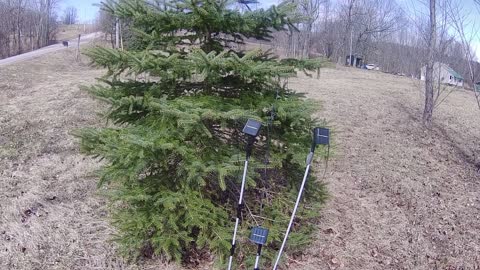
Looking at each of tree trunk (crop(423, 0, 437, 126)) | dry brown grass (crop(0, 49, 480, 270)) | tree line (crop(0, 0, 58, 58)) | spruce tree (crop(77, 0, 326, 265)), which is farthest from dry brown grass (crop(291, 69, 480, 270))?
tree line (crop(0, 0, 58, 58))

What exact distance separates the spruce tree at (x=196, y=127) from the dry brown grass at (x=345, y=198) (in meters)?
0.62

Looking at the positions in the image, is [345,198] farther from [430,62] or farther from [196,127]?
[430,62]

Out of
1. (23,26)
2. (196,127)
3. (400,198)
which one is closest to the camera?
(196,127)

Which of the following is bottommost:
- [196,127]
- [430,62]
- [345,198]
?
[345,198]

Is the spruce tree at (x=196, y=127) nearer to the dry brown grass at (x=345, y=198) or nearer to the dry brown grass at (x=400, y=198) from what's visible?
the dry brown grass at (x=345, y=198)

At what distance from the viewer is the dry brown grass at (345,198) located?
152 inches

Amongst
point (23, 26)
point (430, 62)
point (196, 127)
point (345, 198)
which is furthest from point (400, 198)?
point (23, 26)

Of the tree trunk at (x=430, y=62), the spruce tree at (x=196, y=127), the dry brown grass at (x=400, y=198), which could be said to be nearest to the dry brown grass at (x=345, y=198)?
the dry brown grass at (x=400, y=198)

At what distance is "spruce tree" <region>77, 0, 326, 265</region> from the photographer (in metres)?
3.04

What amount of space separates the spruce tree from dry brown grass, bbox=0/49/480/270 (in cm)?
62

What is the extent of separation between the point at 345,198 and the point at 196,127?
296 centimetres

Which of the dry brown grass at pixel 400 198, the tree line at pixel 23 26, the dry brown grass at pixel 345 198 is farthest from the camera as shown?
the tree line at pixel 23 26

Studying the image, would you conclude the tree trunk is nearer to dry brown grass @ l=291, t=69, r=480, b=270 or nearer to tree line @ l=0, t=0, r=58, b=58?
dry brown grass @ l=291, t=69, r=480, b=270

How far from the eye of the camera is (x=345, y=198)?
518cm
